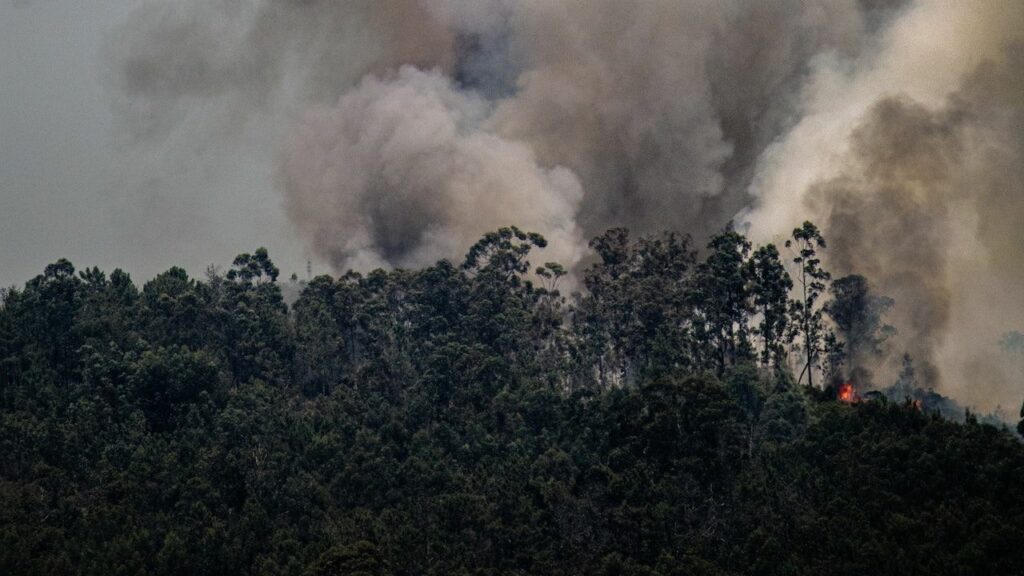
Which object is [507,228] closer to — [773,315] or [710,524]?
[773,315]

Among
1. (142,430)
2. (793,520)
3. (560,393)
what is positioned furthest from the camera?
(560,393)

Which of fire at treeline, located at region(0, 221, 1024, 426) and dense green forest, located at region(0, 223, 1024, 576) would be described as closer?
dense green forest, located at region(0, 223, 1024, 576)

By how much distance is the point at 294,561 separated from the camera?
249 feet

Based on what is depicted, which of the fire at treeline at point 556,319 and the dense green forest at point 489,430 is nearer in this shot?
the dense green forest at point 489,430

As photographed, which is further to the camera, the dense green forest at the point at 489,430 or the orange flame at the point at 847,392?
the orange flame at the point at 847,392

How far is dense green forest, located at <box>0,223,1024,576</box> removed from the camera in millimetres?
72375

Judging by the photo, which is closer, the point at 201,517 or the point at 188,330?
the point at 201,517

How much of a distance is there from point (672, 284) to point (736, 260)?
6.71 meters

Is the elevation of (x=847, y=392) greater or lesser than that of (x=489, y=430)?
greater

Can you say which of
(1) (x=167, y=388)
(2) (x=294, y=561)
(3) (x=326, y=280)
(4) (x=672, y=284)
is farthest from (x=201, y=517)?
(4) (x=672, y=284)

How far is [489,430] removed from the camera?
308 feet

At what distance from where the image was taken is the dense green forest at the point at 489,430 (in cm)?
7238

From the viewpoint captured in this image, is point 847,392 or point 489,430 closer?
point 489,430

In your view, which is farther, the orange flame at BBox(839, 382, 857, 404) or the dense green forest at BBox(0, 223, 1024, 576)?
the orange flame at BBox(839, 382, 857, 404)
